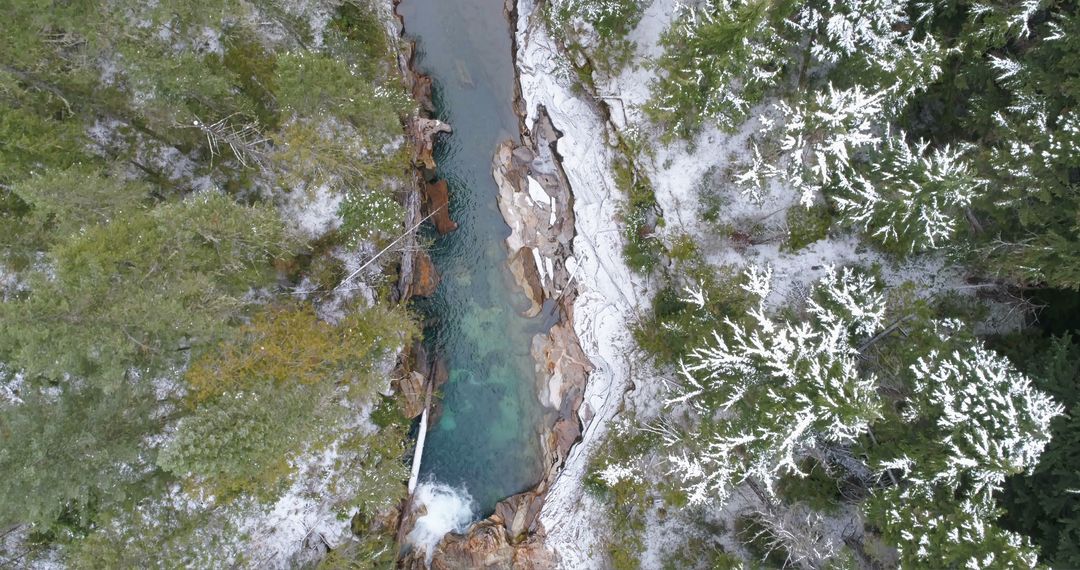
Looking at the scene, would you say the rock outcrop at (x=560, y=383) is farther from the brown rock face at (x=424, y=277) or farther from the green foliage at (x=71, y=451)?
the green foliage at (x=71, y=451)

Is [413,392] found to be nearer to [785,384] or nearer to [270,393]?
[270,393]

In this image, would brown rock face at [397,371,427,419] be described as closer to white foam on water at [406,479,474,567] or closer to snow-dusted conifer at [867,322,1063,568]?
white foam on water at [406,479,474,567]

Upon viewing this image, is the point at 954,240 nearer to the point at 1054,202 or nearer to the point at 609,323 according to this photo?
the point at 1054,202

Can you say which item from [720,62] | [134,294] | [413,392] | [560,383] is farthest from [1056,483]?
[134,294]

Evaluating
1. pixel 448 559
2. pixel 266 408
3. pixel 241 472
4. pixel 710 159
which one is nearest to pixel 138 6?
pixel 266 408

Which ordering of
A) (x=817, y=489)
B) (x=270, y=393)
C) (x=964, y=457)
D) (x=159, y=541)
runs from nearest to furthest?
(x=964, y=457) → (x=270, y=393) → (x=159, y=541) → (x=817, y=489)

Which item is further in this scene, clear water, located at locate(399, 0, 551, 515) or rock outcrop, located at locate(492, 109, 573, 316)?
clear water, located at locate(399, 0, 551, 515)

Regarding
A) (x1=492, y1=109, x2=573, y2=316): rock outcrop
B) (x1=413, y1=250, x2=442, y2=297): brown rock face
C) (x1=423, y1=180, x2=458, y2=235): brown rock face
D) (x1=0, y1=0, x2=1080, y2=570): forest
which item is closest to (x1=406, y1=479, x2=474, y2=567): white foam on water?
(x1=0, y1=0, x2=1080, y2=570): forest
